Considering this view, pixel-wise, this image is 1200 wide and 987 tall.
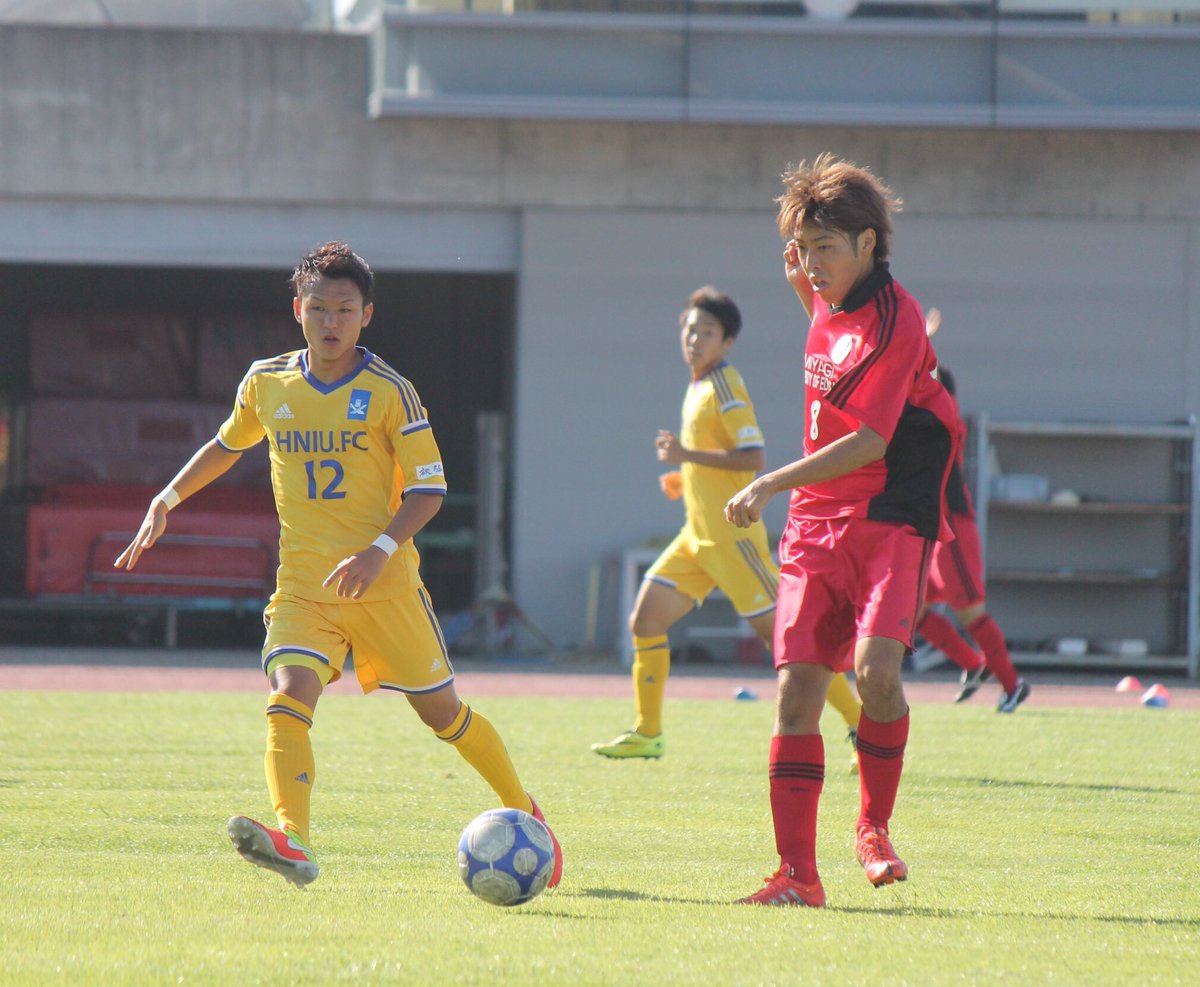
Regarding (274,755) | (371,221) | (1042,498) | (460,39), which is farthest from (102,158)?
(274,755)

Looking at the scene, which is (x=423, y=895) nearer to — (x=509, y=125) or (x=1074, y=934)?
(x=1074, y=934)

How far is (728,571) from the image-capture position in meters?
8.96

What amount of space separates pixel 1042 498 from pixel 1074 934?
13.3 metres

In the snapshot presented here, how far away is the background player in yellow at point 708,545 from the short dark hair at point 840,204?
134 inches

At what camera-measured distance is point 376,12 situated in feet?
58.1

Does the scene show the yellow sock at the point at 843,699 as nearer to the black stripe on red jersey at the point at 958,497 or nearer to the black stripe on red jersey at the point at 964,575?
the black stripe on red jersey at the point at 958,497

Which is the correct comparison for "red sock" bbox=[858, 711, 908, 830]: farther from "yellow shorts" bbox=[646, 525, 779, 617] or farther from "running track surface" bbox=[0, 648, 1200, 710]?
"running track surface" bbox=[0, 648, 1200, 710]

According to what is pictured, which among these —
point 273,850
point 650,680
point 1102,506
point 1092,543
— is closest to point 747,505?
point 273,850

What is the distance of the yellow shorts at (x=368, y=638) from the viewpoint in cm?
551

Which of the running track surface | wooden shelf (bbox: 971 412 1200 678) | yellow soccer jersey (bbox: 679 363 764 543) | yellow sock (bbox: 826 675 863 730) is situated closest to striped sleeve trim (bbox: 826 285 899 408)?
yellow soccer jersey (bbox: 679 363 764 543)

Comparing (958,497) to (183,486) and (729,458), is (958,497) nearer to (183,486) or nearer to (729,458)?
(729,458)

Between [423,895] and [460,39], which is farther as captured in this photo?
[460,39]

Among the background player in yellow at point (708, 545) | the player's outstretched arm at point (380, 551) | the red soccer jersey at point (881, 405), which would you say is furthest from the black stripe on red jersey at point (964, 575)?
the player's outstretched arm at point (380, 551)

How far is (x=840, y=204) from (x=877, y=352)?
47 centimetres
